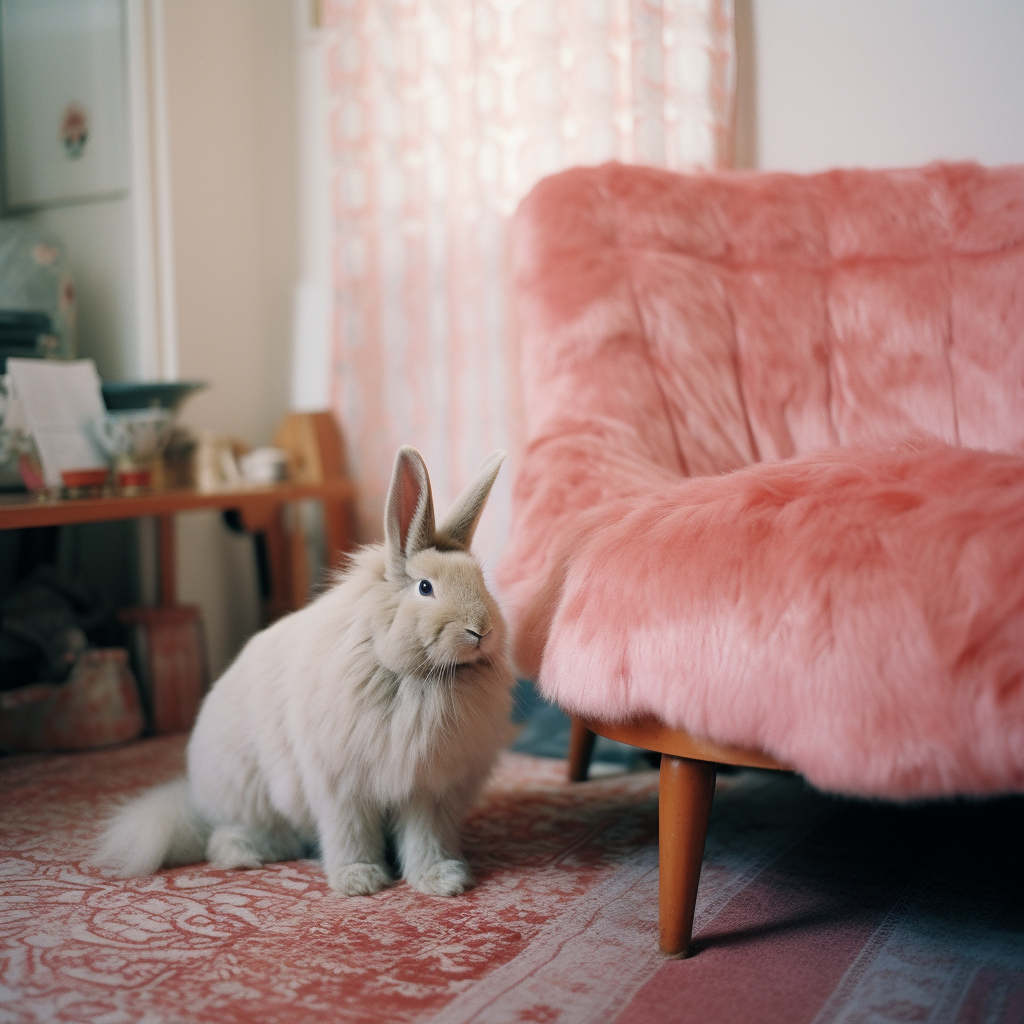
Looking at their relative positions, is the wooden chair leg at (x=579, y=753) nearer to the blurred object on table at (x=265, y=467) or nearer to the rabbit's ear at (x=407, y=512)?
the rabbit's ear at (x=407, y=512)

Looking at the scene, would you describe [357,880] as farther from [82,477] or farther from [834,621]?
[82,477]

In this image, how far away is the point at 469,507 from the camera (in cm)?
137

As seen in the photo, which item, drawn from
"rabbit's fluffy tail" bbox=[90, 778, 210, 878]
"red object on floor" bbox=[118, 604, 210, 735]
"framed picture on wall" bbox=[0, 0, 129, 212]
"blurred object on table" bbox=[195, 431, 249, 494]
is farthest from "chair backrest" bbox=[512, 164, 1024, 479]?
"framed picture on wall" bbox=[0, 0, 129, 212]

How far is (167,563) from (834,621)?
6.27ft

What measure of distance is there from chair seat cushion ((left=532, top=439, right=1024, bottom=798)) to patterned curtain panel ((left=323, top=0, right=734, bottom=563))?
116cm

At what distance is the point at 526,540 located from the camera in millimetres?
1486

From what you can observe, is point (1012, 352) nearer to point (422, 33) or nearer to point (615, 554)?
point (615, 554)

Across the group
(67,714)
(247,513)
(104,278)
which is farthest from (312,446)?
(67,714)

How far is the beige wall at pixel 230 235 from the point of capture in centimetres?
255

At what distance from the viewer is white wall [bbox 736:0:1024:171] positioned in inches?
78.0

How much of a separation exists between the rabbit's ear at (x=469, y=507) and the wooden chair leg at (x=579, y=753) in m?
0.66

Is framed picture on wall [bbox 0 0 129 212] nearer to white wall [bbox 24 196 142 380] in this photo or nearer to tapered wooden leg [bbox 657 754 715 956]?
white wall [bbox 24 196 142 380]

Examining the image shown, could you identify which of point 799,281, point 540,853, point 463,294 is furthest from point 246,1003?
point 463,294

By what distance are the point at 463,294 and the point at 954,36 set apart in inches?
46.6
